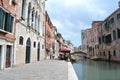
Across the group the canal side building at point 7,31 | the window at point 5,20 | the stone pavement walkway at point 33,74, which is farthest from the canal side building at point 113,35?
the window at point 5,20

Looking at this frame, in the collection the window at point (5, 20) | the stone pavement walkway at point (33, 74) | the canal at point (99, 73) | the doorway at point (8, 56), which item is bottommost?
the canal at point (99, 73)

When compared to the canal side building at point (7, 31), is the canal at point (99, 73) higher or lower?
lower

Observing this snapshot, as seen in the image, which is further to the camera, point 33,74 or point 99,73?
point 99,73

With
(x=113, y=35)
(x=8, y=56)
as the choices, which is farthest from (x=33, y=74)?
(x=113, y=35)

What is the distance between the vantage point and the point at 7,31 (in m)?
11.6

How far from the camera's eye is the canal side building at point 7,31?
10.9 m

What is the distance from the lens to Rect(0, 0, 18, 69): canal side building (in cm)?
1091

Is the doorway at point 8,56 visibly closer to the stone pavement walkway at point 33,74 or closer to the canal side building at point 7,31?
the canal side building at point 7,31

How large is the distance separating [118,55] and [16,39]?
20846mm

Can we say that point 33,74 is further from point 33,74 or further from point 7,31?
point 7,31

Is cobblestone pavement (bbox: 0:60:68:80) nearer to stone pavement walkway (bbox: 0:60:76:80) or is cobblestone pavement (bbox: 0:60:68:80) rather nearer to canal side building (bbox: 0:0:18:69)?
stone pavement walkway (bbox: 0:60:76:80)

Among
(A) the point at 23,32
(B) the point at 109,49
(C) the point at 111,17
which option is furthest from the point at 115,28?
(A) the point at 23,32

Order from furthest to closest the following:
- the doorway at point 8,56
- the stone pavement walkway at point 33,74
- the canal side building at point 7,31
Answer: the doorway at point 8,56
the canal side building at point 7,31
the stone pavement walkway at point 33,74

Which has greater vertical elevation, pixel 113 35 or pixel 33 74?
pixel 113 35
